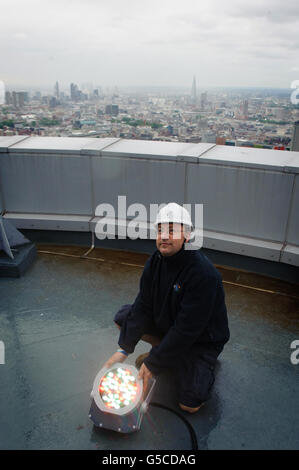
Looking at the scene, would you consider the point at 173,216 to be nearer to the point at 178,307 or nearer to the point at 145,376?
the point at 178,307

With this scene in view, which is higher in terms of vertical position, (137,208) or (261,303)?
(137,208)

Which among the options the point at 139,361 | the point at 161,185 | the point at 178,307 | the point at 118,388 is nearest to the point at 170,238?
the point at 178,307

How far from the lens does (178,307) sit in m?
2.57

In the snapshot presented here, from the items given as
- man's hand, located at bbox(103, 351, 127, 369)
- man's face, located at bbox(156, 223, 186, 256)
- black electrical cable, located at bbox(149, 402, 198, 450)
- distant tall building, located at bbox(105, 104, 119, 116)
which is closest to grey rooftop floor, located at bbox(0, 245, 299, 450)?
black electrical cable, located at bbox(149, 402, 198, 450)

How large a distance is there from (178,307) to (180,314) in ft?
0.35

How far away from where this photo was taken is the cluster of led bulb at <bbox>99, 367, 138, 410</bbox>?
243cm

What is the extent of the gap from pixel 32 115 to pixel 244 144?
3854 mm

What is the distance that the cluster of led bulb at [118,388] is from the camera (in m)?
2.43

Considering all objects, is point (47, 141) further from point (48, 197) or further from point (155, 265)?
point (155, 265)

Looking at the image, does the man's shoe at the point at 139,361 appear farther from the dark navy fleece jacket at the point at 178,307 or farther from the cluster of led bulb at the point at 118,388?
the cluster of led bulb at the point at 118,388

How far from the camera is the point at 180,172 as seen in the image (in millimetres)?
4691

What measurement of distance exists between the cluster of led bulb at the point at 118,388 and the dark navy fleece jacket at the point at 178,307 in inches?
6.5

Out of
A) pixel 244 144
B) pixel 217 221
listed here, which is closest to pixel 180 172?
pixel 217 221

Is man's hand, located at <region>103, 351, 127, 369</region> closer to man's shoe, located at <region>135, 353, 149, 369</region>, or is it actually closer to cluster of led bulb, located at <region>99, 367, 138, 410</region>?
cluster of led bulb, located at <region>99, 367, 138, 410</region>
